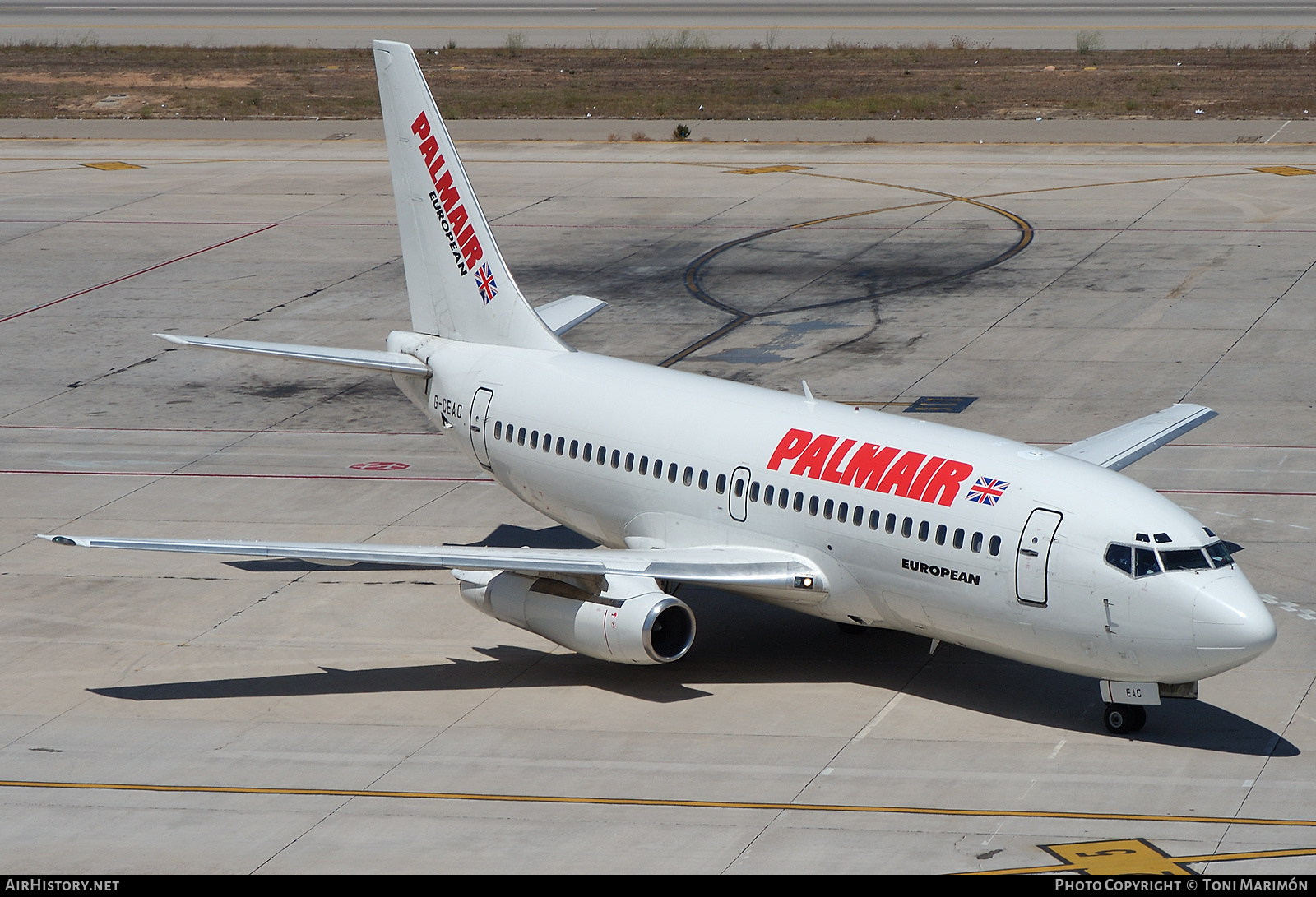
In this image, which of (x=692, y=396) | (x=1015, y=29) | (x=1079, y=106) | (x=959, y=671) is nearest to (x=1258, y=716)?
(x=959, y=671)

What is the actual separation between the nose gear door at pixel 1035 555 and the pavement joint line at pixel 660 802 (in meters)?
3.48

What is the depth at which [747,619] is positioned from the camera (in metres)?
31.1

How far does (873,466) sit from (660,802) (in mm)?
6714

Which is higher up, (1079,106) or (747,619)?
(1079,106)

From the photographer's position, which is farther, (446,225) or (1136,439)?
(446,225)

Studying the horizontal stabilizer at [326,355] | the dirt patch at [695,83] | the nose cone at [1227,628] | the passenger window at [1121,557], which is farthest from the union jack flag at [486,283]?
the dirt patch at [695,83]

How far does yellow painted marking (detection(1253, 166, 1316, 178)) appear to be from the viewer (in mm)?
65875

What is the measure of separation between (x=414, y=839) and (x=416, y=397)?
1388 centimetres

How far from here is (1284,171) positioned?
66.5m

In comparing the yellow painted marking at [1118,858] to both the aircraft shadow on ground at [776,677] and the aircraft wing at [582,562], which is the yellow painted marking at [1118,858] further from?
the aircraft wing at [582,562]

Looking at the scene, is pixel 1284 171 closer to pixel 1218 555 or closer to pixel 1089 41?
pixel 1089 41

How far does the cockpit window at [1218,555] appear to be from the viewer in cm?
2444

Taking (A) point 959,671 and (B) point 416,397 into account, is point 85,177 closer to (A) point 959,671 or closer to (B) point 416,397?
(B) point 416,397

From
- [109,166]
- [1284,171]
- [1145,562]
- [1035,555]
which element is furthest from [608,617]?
[109,166]
